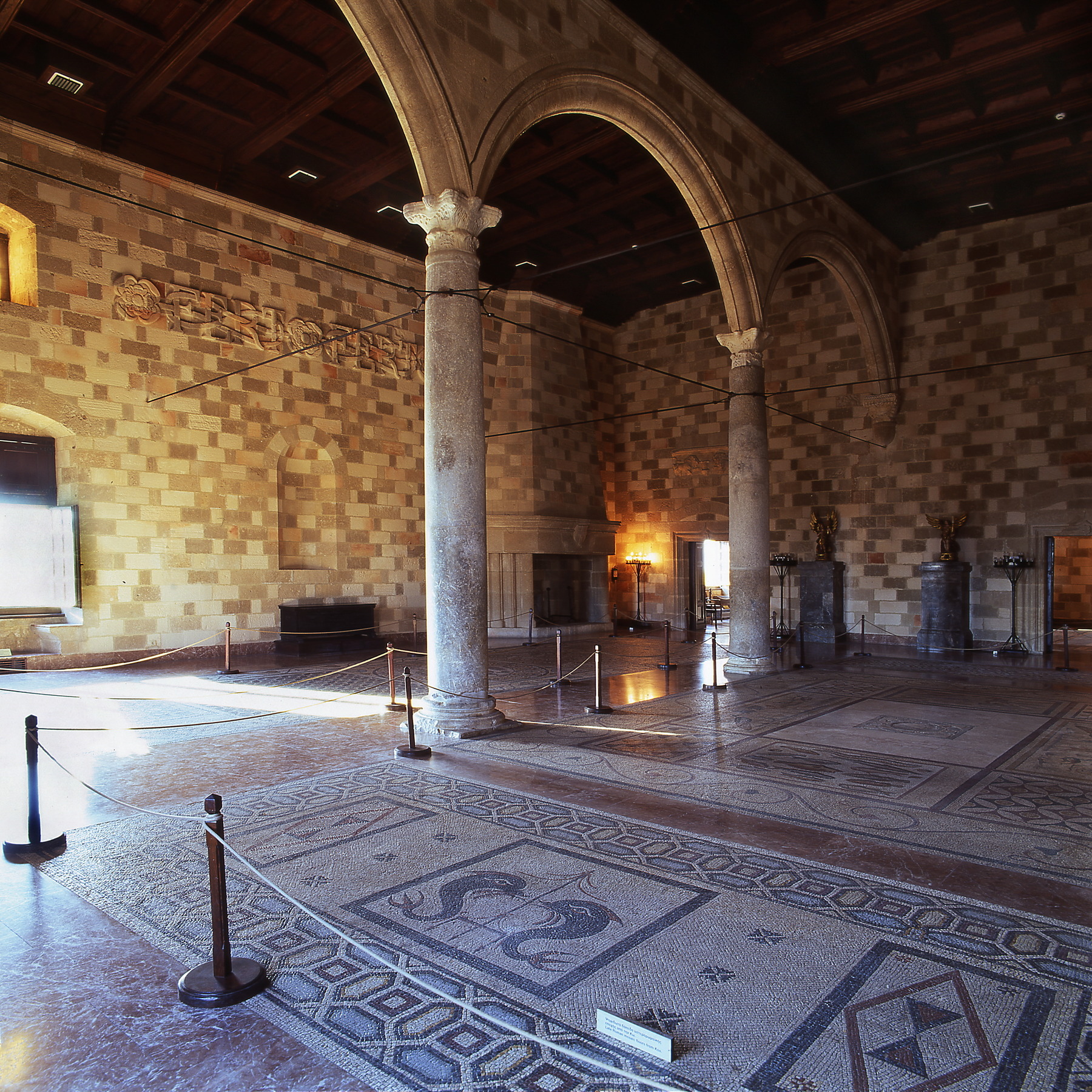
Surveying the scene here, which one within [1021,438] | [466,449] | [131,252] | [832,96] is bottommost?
[466,449]

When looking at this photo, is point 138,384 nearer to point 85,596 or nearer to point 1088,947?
point 85,596

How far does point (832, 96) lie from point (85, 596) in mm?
12562

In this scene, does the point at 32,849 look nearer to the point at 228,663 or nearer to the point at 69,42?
the point at 228,663

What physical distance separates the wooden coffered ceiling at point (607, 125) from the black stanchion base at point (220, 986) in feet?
22.3

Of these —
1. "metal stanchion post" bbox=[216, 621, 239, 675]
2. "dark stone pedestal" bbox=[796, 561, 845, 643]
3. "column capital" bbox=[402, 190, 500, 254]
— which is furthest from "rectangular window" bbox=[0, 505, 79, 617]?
"dark stone pedestal" bbox=[796, 561, 845, 643]

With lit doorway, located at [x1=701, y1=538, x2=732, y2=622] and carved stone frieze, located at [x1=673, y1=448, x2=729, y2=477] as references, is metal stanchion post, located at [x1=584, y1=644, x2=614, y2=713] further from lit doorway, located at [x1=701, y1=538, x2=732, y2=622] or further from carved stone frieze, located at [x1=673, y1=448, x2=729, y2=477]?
carved stone frieze, located at [x1=673, y1=448, x2=729, y2=477]

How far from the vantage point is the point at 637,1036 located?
233cm

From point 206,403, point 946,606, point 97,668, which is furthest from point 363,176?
point 946,606

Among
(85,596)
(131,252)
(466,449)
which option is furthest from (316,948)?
(131,252)

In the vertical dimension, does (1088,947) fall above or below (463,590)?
below

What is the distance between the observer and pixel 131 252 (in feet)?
36.9

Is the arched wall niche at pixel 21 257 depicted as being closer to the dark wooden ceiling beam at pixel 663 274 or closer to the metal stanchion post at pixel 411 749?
the metal stanchion post at pixel 411 749

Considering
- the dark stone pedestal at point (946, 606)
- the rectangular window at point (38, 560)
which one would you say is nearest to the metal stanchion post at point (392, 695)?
the rectangular window at point (38, 560)

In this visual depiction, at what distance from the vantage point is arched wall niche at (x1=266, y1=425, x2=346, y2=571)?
13.4 m
